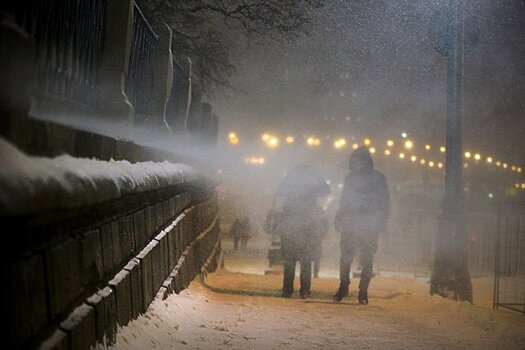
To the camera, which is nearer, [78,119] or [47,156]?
[47,156]

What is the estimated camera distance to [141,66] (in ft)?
19.6

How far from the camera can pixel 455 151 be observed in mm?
9711

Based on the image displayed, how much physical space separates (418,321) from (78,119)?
428 centimetres

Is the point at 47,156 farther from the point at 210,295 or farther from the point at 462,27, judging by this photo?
the point at 462,27

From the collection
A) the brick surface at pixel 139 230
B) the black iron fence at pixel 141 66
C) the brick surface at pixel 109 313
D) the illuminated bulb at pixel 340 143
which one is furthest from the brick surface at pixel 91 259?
the illuminated bulb at pixel 340 143

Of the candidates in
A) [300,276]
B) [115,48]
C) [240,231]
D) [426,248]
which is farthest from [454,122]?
[240,231]

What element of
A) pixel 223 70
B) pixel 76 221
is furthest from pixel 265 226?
pixel 223 70

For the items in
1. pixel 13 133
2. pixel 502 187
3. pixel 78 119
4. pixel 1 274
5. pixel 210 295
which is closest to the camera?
pixel 1 274

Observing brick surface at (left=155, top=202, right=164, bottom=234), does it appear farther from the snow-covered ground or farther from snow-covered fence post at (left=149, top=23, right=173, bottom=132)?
snow-covered fence post at (left=149, top=23, right=173, bottom=132)

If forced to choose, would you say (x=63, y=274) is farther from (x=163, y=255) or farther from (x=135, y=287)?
(x=163, y=255)

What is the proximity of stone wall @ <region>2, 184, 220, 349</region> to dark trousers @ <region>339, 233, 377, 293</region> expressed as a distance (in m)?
3.65

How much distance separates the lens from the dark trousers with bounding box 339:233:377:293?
8348 mm

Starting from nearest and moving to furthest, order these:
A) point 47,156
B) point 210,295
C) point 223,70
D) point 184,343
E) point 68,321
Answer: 1. point 47,156
2. point 68,321
3. point 184,343
4. point 210,295
5. point 223,70

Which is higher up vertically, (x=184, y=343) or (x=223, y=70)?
(x=223, y=70)
